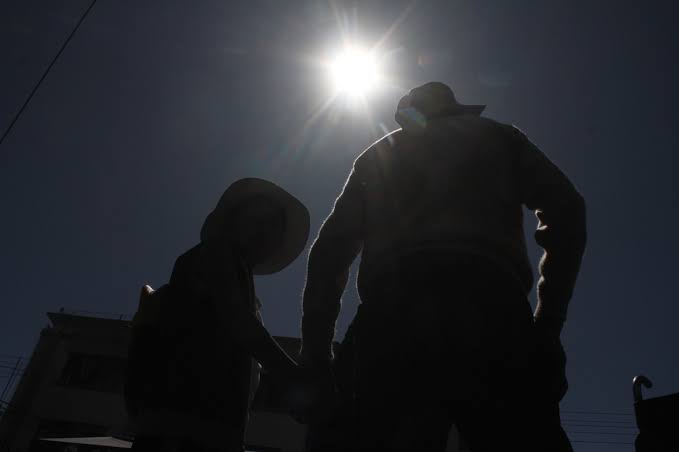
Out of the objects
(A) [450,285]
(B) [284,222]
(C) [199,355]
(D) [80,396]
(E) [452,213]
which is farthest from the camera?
(D) [80,396]

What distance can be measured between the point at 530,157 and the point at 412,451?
1140 mm

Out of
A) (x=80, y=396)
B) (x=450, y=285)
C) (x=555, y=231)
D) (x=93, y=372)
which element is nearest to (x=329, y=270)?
(x=450, y=285)

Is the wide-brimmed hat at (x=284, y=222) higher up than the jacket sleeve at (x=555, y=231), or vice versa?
the wide-brimmed hat at (x=284, y=222)

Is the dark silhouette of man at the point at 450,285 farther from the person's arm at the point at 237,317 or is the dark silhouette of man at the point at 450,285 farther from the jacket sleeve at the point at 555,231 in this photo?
the person's arm at the point at 237,317

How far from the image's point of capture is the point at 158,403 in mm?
1438

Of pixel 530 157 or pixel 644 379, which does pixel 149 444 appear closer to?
pixel 530 157

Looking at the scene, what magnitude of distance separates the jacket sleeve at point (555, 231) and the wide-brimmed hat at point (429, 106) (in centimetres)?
42

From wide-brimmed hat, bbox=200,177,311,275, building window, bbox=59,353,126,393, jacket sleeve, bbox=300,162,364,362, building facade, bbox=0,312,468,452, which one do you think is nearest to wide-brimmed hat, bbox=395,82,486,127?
jacket sleeve, bbox=300,162,364,362

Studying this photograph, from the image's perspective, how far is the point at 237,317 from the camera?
1.55 m

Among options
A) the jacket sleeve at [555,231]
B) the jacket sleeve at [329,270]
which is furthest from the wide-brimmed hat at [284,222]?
the jacket sleeve at [555,231]

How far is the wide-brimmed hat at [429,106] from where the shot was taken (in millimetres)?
1831

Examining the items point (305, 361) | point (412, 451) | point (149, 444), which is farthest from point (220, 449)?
point (412, 451)

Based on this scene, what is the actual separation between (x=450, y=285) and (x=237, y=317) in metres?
0.78

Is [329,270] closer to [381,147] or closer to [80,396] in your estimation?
[381,147]
